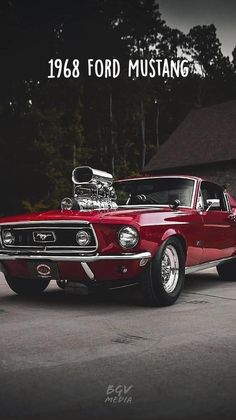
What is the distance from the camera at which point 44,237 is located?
577cm

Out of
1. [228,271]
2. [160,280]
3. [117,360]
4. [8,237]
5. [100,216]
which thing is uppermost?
[100,216]

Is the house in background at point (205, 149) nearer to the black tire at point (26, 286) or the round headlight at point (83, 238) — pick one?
the black tire at point (26, 286)

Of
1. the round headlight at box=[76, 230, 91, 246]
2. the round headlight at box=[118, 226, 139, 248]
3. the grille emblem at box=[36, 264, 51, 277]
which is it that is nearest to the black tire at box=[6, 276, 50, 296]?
the grille emblem at box=[36, 264, 51, 277]

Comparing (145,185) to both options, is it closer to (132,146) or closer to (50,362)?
(50,362)

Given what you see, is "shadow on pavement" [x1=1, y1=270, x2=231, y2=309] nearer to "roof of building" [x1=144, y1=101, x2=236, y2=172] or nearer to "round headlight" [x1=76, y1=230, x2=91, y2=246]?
"round headlight" [x1=76, y1=230, x2=91, y2=246]

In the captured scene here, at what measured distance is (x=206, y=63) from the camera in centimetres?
5238

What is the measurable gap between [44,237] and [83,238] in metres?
0.46

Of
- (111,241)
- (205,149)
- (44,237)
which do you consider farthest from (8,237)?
(205,149)

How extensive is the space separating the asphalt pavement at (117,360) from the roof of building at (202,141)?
908 inches

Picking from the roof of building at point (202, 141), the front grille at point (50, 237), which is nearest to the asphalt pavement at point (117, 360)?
the front grille at point (50, 237)

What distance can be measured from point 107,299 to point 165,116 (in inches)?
1786

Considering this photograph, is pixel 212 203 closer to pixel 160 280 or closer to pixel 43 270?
pixel 160 280

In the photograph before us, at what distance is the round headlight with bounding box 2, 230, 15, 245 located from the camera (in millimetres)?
6070

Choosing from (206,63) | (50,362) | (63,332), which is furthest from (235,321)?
(206,63)
